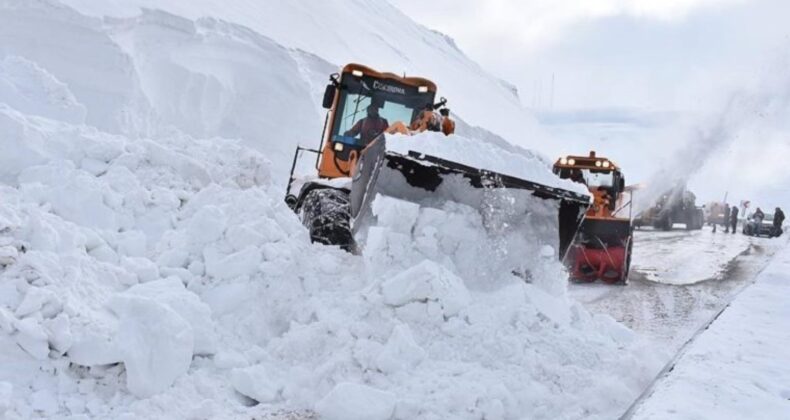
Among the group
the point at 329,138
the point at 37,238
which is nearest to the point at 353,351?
the point at 37,238

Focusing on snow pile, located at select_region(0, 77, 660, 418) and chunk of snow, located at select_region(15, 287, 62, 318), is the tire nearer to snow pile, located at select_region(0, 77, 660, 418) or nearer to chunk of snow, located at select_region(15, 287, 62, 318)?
snow pile, located at select_region(0, 77, 660, 418)

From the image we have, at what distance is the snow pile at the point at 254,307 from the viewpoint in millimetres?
3492

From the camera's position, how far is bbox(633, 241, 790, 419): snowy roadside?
2.95 meters

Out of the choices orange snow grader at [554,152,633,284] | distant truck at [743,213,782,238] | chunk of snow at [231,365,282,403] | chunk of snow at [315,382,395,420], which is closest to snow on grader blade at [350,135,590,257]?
chunk of snow at [231,365,282,403]

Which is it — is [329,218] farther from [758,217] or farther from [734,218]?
[734,218]

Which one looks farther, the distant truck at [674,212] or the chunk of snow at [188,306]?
the distant truck at [674,212]

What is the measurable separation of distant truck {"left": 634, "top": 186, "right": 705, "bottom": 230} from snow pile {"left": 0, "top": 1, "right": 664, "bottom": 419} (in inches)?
989

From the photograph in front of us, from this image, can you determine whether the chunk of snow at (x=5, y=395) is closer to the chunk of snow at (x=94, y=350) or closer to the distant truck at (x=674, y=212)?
the chunk of snow at (x=94, y=350)

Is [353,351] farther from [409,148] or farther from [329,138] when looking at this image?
[329,138]

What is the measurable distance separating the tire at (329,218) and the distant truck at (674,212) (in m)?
24.4

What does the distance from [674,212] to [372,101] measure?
88.1 ft

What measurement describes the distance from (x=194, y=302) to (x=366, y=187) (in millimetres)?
1810

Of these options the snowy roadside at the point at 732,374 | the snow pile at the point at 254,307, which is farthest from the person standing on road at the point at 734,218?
the snow pile at the point at 254,307

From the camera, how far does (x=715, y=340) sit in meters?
4.36
